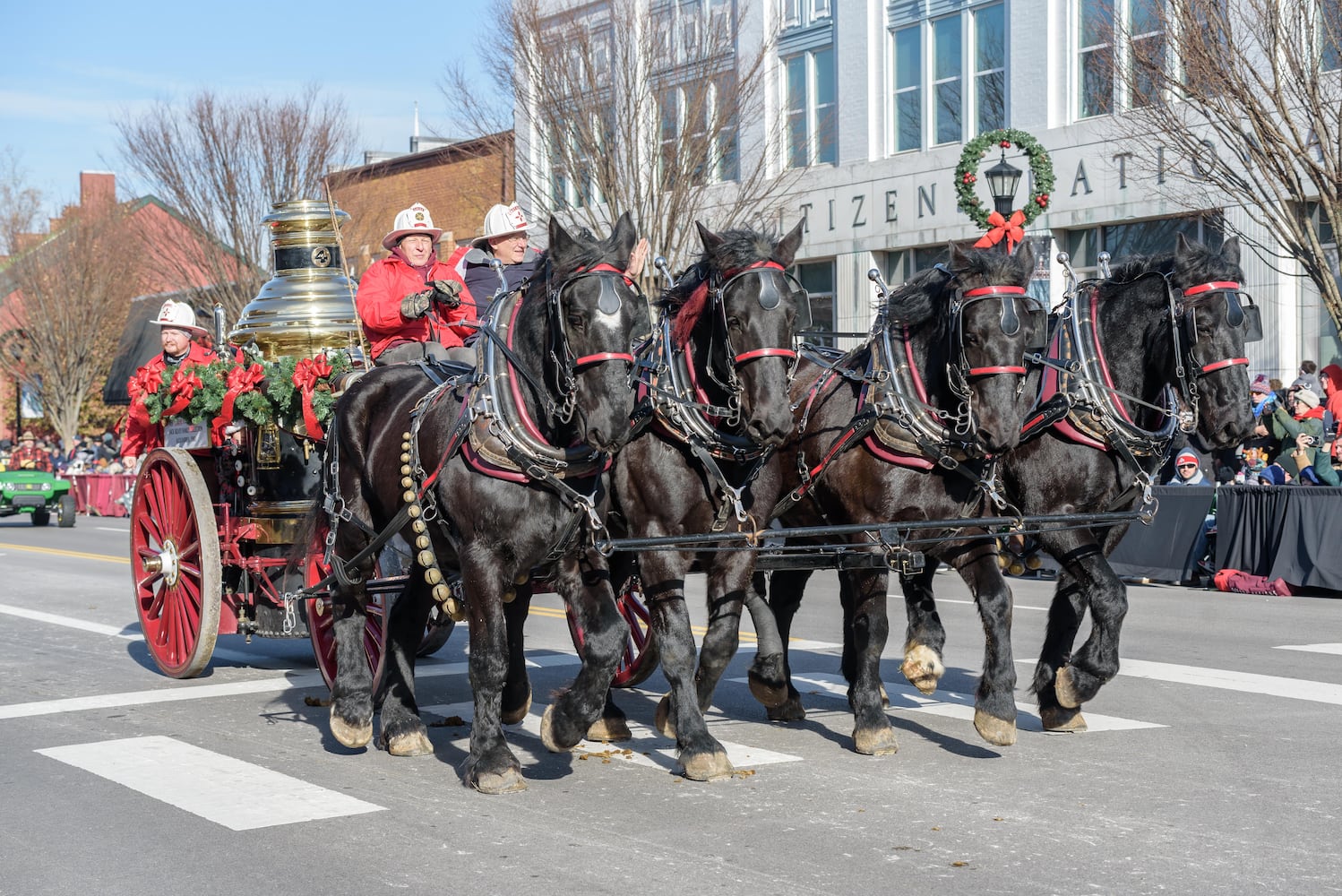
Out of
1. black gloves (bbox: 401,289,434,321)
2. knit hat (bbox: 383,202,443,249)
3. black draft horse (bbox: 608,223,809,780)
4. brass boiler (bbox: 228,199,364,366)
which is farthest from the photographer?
brass boiler (bbox: 228,199,364,366)

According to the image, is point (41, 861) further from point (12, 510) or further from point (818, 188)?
point (12, 510)

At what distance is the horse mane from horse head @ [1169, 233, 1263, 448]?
2.22m

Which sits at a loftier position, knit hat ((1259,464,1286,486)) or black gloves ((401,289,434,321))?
black gloves ((401,289,434,321))

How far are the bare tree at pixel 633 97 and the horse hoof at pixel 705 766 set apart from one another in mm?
15926

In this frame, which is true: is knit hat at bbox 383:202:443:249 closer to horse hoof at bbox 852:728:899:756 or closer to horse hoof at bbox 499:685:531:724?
horse hoof at bbox 499:685:531:724

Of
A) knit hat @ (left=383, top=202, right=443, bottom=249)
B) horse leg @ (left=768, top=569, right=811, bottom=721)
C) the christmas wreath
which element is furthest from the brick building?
horse leg @ (left=768, top=569, right=811, bottom=721)

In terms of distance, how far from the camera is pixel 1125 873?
4.98 metres

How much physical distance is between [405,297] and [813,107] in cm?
1943

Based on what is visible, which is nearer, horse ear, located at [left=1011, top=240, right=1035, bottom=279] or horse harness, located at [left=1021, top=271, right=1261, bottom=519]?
horse ear, located at [left=1011, top=240, right=1035, bottom=279]

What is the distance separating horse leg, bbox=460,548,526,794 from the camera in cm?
624

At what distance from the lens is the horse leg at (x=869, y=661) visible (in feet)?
22.9

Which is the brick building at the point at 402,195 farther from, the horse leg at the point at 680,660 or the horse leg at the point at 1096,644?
the horse leg at the point at 680,660

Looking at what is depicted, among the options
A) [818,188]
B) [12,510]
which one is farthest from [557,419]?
[12,510]

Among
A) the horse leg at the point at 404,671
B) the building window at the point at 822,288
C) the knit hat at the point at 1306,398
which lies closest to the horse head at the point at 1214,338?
the horse leg at the point at 404,671
